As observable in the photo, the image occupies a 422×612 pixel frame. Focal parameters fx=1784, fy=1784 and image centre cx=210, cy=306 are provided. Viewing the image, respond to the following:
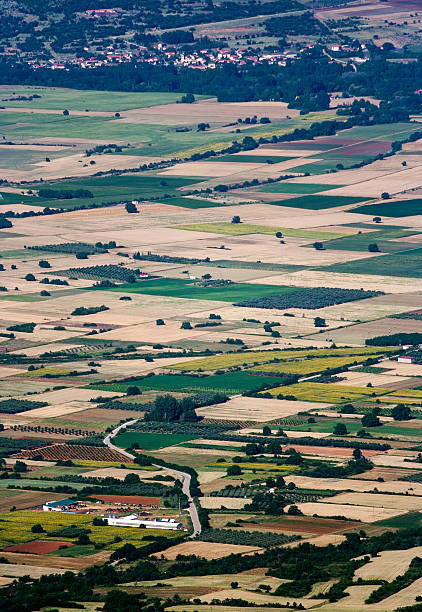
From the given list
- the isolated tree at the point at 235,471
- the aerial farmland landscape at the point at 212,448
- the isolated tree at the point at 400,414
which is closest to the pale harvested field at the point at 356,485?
the aerial farmland landscape at the point at 212,448

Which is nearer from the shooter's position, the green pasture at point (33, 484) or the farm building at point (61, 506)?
the farm building at point (61, 506)

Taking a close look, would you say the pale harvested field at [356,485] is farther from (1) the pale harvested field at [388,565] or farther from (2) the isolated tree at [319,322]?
(2) the isolated tree at [319,322]

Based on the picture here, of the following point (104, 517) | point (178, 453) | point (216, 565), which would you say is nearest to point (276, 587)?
point (216, 565)

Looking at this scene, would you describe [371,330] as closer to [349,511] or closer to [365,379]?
[365,379]

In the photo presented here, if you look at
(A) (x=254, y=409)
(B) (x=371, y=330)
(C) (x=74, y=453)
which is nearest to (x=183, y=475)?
(C) (x=74, y=453)

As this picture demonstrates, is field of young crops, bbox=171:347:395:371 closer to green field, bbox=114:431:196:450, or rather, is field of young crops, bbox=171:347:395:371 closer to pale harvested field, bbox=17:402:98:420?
pale harvested field, bbox=17:402:98:420

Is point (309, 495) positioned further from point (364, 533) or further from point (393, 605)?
point (393, 605)
